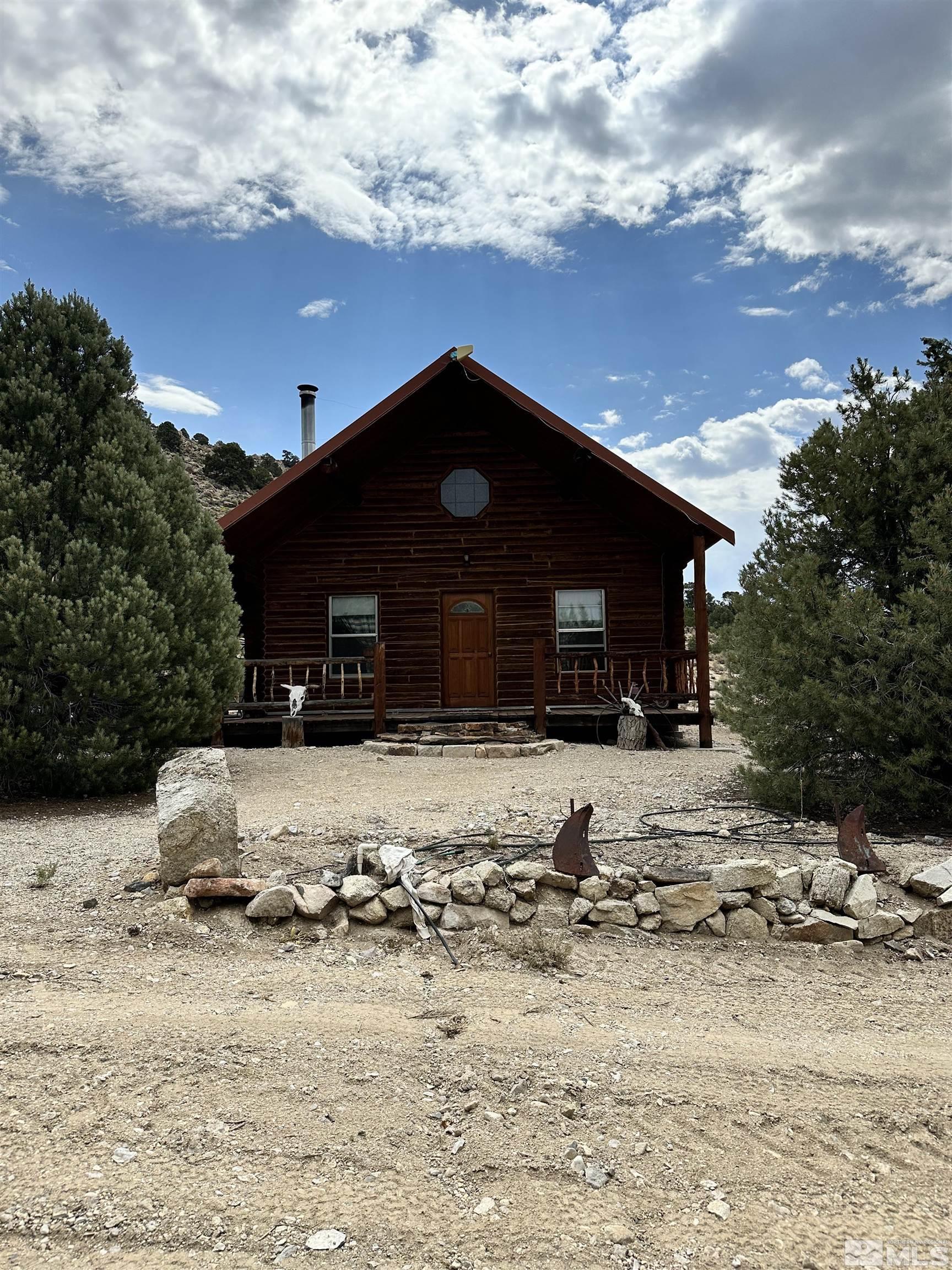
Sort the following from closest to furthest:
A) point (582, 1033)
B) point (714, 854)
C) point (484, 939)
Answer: point (582, 1033), point (484, 939), point (714, 854)

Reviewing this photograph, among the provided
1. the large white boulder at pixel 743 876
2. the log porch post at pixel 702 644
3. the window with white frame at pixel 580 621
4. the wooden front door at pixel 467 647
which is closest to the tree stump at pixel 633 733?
the log porch post at pixel 702 644

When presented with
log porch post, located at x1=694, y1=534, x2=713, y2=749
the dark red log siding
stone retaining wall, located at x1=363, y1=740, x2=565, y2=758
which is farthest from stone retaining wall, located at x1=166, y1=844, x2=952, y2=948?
the dark red log siding

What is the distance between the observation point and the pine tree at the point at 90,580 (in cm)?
796

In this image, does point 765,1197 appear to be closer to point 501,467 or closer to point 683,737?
point 683,737

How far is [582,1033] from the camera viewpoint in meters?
3.58

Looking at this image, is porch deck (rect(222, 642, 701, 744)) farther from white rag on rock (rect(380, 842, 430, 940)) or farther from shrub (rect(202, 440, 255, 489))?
shrub (rect(202, 440, 255, 489))

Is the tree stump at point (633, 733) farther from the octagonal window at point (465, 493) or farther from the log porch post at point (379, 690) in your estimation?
the octagonal window at point (465, 493)

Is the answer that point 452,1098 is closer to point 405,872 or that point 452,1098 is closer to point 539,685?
point 405,872

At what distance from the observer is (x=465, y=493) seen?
1552cm

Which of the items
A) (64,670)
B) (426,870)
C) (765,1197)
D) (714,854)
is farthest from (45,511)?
(765,1197)

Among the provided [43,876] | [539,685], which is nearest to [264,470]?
[539,685]

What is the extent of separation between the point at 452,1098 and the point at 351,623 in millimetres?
12828

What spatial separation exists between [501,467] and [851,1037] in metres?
12.9

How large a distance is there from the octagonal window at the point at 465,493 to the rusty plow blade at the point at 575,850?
36.2 feet
